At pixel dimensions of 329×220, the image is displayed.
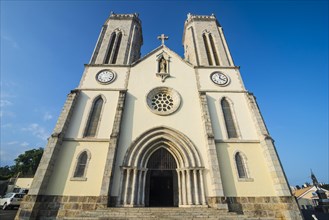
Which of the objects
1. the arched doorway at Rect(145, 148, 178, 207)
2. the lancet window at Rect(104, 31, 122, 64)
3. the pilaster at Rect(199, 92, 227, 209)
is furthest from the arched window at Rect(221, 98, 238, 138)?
the lancet window at Rect(104, 31, 122, 64)

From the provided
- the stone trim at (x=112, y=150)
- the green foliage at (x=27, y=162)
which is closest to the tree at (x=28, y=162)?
the green foliage at (x=27, y=162)

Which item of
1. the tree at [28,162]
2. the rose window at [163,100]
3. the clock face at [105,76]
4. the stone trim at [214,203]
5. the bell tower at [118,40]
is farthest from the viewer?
the tree at [28,162]

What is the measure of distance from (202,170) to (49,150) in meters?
9.52

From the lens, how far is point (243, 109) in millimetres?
13492

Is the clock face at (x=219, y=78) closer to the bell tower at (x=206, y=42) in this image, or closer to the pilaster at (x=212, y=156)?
the bell tower at (x=206, y=42)

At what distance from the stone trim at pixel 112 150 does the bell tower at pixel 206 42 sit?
8988 millimetres

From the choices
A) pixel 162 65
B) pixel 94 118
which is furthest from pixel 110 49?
pixel 94 118

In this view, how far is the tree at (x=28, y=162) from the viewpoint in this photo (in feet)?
119

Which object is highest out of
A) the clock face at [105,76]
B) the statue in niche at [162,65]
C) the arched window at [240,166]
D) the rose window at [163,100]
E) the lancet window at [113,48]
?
the lancet window at [113,48]

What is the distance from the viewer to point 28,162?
37.0 meters

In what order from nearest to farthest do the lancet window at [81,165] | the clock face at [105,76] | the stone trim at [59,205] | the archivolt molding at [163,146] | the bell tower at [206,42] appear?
the stone trim at [59,205] < the lancet window at [81,165] < the archivolt molding at [163,146] < the clock face at [105,76] < the bell tower at [206,42]

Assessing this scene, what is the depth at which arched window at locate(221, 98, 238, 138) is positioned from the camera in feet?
40.9

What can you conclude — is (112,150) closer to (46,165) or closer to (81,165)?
(81,165)

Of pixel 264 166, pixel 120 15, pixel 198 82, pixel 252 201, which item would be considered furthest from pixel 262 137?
pixel 120 15
